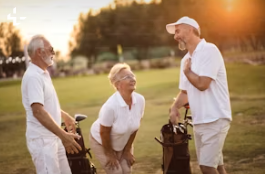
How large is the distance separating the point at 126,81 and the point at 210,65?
701 mm

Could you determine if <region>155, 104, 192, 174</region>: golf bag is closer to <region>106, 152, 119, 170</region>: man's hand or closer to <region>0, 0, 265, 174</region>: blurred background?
<region>106, 152, 119, 170</region>: man's hand

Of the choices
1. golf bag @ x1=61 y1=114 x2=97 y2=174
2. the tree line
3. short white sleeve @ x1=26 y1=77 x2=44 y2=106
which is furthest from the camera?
the tree line

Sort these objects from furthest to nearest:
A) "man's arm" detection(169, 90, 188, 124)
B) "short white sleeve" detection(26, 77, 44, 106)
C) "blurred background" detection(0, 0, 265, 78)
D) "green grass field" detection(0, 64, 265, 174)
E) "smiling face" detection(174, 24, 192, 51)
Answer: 1. "blurred background" detection(0, 0, 265, 78)
2. "green grass field" detection(0, 64, 265, 174)
3. "man's arm" detection(169, 90, 188, 124)
4. "smiling face" detection(174, 24, 192, 51)
5. "short white sleeve" detection(26, 77, 44, 106)

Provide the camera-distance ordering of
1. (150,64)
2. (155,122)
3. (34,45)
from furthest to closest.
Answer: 1. (150,64)
2. (155,122)
3. (34,45)

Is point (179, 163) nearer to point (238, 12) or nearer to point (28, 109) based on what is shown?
point (28, 109)

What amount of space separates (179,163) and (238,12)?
10479mm

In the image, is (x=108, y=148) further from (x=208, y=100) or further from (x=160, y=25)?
(x=160, y=25)

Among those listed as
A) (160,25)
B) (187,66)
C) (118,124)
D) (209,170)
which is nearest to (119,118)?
(118,124)

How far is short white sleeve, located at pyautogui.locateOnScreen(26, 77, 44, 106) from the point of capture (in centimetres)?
267

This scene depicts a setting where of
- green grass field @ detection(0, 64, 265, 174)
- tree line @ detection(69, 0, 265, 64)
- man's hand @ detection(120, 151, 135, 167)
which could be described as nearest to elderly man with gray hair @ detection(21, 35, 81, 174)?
man's hand @ detection(120, 151, 135, 167)

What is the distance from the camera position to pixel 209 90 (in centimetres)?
301

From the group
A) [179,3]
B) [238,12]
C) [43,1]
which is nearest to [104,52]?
[179,3]

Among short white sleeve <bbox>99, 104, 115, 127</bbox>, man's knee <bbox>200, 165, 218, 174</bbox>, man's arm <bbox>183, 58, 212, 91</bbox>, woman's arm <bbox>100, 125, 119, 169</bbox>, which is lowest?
man's knee <bbox>200, 165, 218, 174</bbox>

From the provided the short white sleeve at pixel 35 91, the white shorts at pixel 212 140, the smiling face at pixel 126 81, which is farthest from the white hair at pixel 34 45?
the white shorts at pixel 212 140
